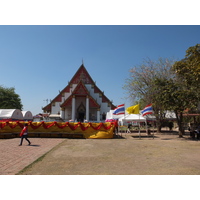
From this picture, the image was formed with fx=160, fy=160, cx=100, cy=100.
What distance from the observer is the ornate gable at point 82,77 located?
37.8 meters

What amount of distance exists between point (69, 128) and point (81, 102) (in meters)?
19.0

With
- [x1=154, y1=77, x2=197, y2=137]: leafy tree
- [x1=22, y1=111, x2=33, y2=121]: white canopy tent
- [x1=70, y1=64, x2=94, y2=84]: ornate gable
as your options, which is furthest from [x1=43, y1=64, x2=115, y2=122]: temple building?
[x1=154, y1=77, x2=197, y2=137]: leafy tree

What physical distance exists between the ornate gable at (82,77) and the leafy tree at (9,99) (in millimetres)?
24573

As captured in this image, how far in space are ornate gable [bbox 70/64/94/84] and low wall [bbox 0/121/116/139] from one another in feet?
73.8

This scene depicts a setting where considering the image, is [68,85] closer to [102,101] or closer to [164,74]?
[102,101]

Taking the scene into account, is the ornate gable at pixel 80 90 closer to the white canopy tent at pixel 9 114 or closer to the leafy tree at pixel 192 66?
the white canopy tent at pixel 9 114

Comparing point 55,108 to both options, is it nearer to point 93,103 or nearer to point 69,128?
point 93,103

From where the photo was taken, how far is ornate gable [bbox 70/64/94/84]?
37.8 meters

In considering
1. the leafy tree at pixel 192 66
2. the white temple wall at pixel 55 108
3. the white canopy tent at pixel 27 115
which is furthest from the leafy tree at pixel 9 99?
the leafy tree at pixel 192 66

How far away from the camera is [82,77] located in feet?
125

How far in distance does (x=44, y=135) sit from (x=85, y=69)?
25622mm

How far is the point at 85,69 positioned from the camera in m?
39.0

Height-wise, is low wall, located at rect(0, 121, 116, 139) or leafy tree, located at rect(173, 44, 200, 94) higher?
leafy tree, located at rect(173, 44, 200, 94)

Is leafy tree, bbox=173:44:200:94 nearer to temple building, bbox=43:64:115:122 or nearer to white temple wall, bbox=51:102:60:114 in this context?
temple building, bbox=43:64:115:122
